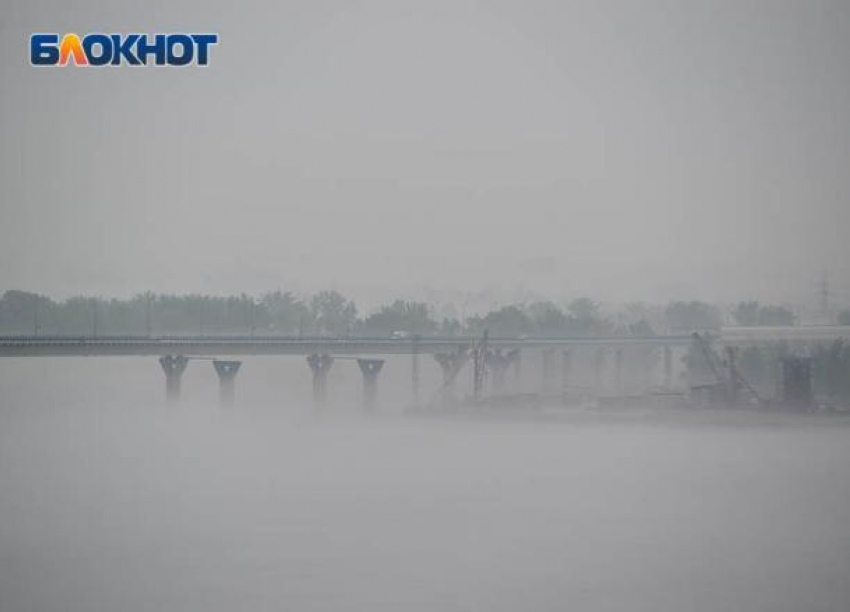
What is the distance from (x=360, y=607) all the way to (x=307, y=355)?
106412mm

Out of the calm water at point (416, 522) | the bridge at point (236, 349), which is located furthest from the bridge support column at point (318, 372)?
the calm water at point (416, 522)

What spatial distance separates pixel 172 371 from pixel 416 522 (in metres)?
70.9

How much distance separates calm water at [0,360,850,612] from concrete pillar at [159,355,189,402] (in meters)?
5.51

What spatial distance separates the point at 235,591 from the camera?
60.3 meters

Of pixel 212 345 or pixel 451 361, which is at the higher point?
pixel 212 345

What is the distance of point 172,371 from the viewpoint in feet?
473

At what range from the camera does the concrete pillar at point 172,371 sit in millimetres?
143875

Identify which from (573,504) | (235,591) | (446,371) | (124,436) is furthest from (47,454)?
(446,371)

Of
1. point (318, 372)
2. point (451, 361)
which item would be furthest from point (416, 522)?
point (451, 361)

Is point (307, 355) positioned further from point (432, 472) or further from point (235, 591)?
point (235, 591)

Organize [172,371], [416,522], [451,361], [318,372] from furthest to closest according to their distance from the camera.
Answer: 1. [451,361]
2. [318,372]
3. [172,371]
4. [416,522]

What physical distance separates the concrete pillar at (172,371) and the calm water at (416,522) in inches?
217

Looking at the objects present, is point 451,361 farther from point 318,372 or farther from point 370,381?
point 318,372

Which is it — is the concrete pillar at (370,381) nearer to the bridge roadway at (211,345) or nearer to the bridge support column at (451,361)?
the bridge roadway at (211,345)
